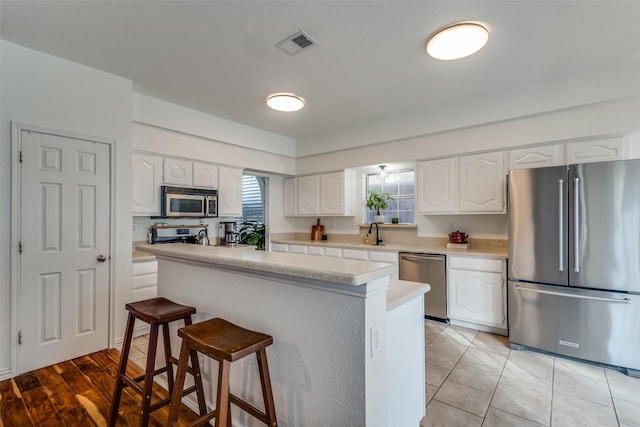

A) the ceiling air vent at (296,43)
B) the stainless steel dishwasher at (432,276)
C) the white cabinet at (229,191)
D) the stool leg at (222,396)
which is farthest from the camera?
the white cabinet at (229,191)

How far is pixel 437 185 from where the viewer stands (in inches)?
155

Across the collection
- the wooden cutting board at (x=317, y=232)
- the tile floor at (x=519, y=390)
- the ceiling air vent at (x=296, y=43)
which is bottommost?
the tile floor at (x=519, y=390)

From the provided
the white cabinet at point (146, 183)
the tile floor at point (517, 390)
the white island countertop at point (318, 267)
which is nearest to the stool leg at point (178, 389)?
the white island countertop at point (318, 267)

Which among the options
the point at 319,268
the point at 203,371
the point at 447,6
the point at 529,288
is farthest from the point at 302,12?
the point at 529,288

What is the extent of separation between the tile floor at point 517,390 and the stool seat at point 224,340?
4.33 feet

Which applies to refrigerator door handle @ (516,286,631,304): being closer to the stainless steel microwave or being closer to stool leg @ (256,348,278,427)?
stool leg @ (256,348,278,427)

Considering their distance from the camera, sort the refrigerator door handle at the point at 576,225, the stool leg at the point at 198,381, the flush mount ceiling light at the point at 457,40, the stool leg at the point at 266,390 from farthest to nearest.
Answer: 1. the refrigerator door handle at the point at 576,225
2. the flush mount ceiling light at the point at 457,40
3. the stool leg at the point at 198,381
4. the stool leg at the point at 266,390

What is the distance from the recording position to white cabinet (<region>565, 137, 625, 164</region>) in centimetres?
291

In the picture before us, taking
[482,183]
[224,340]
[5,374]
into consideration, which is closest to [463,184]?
[482,183]

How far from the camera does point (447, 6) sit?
6.55ft

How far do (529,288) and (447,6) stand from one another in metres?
2.56

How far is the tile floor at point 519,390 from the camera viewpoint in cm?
193

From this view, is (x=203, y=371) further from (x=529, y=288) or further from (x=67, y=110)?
(x=529, y=288)

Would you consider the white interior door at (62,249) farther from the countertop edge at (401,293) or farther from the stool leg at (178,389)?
the countertop edge at (401,293)
